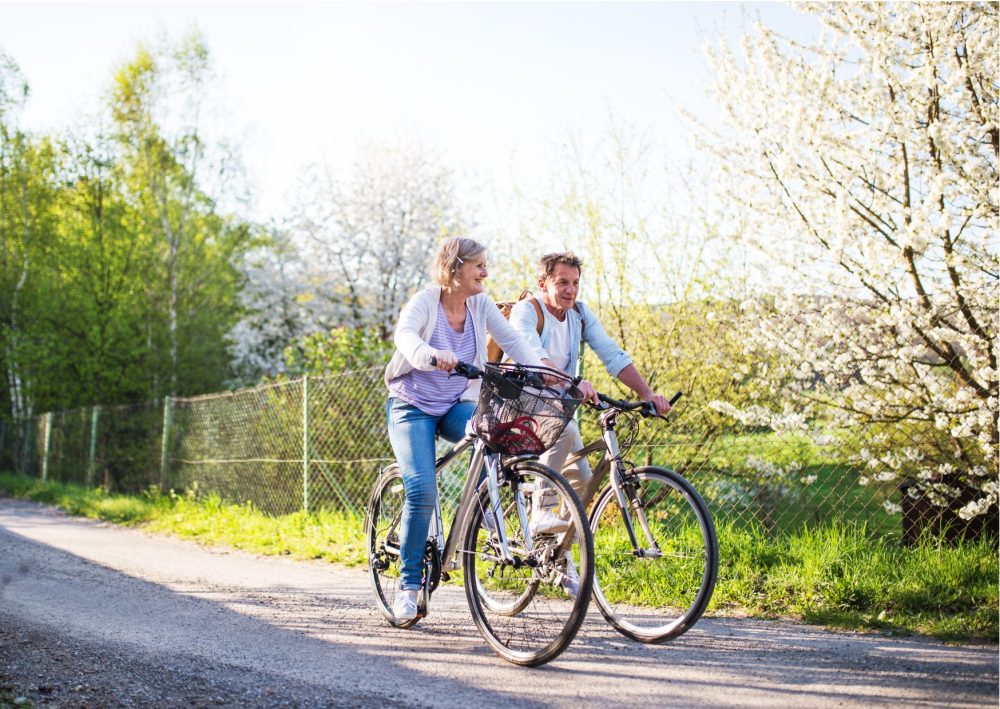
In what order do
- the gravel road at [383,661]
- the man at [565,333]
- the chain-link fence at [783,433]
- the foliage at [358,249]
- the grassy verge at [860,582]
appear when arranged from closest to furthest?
1. the gravel road at [383,661]
2. the grassy verge at [860,582]
3. the man at [565,333]
4. the chain-link fence at [783,433]
5. the foliage at [358,249]

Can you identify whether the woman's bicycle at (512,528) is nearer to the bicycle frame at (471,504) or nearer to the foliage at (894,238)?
the bicycle frame at (471,504)

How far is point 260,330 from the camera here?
24.8 meters

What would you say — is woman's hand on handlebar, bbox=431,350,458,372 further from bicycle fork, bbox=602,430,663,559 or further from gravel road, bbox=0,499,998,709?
gravel road, bbox=0,499,998,709

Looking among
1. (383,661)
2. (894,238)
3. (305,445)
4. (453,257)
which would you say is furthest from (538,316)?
(305,445)

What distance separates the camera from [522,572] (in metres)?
4.22

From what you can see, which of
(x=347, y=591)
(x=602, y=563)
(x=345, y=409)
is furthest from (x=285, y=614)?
(x=345, y=409)

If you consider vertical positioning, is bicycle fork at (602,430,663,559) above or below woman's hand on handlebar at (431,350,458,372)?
below

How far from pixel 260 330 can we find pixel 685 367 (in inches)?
730

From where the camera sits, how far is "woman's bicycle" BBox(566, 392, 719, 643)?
4.18m

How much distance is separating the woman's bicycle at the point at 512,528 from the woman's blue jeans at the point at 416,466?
77 mm

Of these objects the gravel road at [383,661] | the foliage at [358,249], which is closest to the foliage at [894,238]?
the gravel road at [383,661]

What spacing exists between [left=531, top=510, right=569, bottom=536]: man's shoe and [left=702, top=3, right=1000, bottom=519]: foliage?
2730 millimetres

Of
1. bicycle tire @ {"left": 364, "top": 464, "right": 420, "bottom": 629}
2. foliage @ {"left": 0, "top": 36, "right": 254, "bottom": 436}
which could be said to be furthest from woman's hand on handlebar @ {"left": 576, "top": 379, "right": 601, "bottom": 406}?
foliage @ {"left": 0, "top": 36, "right": 254, "bottom": 436}

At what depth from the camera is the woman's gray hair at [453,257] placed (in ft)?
14.9
